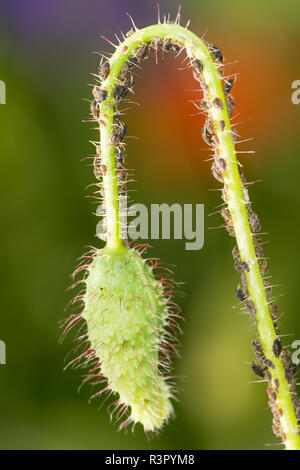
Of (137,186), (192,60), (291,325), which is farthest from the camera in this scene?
(137,186)

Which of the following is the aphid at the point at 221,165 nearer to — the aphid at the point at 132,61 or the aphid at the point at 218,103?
the aphid at the point at 218,103

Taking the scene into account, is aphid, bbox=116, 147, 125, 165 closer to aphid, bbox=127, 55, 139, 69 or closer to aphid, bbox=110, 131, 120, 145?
aphid, bbox=110, 131, 120, 145

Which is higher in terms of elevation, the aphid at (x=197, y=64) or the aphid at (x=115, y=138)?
the aphid at (x=197, y=64)

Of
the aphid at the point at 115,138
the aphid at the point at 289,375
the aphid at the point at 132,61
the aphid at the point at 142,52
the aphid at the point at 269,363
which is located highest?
the aphid at the point at 142,52

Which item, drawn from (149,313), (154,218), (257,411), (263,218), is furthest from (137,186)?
(149,313)

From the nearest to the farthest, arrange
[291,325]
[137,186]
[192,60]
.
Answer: [192,60] < [291,325] < [137,186]

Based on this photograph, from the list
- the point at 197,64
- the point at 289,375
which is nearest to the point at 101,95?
the point at 197,64

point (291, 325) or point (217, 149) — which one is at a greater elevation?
point (291, 325)

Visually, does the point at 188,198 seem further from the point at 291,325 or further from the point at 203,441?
the point at 203,441

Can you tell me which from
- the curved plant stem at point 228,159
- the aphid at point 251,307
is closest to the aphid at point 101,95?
the curved plant stem at point 228,159
